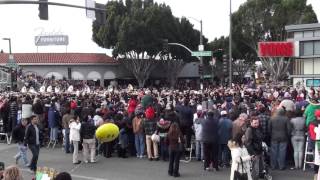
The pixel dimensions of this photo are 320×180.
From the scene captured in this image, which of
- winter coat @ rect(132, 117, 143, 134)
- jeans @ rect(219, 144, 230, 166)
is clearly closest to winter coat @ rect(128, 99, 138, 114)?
winter coat @ rect(132, 117, 143, 134)

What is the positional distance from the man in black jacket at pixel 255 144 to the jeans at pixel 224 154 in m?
2.11

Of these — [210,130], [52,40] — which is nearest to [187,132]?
[210,130]

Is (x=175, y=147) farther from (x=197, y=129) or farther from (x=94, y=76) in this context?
(x=94, y=76)

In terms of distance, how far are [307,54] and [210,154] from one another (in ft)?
91.4

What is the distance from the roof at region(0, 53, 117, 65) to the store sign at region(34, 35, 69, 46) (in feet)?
27.1

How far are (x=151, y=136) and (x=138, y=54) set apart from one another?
4307 cm

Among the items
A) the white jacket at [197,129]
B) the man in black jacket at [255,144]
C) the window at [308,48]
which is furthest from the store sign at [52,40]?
the man in black jacket at [255,144]

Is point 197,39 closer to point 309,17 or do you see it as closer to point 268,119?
point 309,17

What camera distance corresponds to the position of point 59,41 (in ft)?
243

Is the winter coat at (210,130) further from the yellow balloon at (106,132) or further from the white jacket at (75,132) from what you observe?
the white jacket at (75,132)

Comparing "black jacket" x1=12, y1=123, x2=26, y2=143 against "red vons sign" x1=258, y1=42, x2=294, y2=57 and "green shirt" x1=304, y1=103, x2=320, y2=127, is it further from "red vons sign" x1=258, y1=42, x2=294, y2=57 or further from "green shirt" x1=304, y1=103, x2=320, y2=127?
"red vons sign" x1=258, y1=42, x2=294, y2=57

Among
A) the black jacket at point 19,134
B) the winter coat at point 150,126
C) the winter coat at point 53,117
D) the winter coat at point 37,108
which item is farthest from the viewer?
the winter coat at point 37,108

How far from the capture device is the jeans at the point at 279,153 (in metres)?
14.4

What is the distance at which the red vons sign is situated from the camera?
45.8 m
